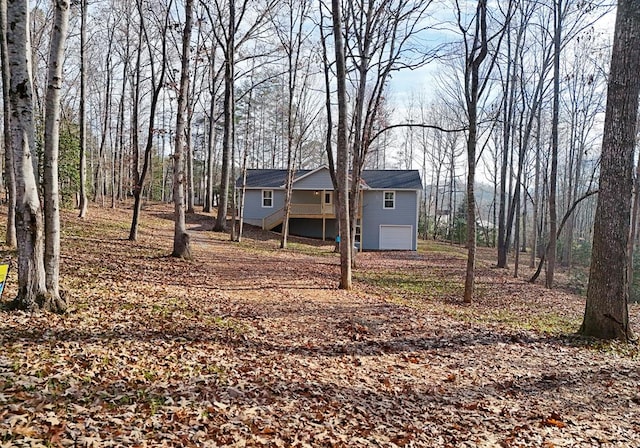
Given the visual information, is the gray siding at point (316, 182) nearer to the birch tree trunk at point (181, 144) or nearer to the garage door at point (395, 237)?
the garage door at point (395, 237)

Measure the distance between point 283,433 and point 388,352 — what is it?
2852 mm

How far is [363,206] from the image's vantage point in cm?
2888

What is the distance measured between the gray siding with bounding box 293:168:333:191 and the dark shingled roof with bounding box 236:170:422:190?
2.15 feet

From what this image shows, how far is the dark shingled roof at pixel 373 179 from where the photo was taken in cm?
2875

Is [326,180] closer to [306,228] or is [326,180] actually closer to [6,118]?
[306,228]

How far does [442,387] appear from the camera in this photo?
16.7 ft

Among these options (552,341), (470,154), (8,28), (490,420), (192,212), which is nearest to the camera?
(490,420)

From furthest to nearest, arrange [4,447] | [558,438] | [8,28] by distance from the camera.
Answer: [8,28] → [558,438] → [4,447]

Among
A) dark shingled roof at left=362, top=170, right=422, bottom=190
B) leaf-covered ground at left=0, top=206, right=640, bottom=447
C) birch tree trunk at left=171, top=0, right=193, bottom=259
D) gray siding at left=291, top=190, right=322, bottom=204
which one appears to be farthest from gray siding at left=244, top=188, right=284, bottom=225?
leaf-covered ground at left=0, top=206, right=640, bottom=447

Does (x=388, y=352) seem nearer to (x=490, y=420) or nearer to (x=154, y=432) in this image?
(x=490, y=420)


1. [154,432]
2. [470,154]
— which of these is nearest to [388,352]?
[154,432]

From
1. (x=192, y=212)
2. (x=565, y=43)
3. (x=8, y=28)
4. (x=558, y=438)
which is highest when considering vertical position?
(x=565, y=43)

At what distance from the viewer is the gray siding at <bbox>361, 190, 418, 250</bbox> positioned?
2859 centimetres

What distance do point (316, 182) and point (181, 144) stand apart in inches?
728
